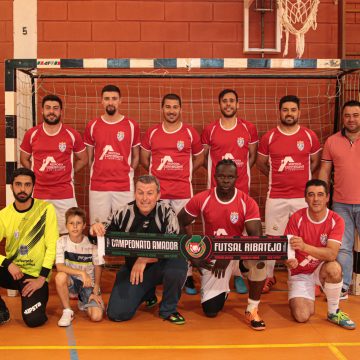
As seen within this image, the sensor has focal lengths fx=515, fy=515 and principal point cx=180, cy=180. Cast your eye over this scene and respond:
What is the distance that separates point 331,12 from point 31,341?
5.61 metres

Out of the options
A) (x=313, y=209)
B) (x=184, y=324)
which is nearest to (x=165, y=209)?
(x=184, y=324)

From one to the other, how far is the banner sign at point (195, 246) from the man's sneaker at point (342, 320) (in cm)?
70

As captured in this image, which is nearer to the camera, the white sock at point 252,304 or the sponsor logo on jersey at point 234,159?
the white sock at point 252,304

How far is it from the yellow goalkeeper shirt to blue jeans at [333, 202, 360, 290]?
2.98 meters

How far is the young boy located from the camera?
4777 mm

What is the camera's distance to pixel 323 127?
7.00 metres

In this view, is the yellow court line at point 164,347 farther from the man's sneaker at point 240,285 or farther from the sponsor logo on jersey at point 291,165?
the sponsor logo on jersey at point 291,165

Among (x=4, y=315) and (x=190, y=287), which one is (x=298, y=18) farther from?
(x=4, y=315)

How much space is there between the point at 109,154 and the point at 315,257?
2516 mm

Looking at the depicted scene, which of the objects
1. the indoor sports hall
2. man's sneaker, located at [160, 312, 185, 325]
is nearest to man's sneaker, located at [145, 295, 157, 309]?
man's sneaker, located at [160, 312, 185, 325]

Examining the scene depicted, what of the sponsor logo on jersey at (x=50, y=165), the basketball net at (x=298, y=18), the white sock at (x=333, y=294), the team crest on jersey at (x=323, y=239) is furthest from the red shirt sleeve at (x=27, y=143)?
the white sock at (x=333, y=294)

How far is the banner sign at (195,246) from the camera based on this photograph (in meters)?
4.58

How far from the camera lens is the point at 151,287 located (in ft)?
16.2

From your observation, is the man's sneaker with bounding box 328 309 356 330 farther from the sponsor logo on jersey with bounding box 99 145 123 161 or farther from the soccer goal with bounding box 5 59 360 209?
the sponsor logo on jersey with bounding box 99 145 123 161
